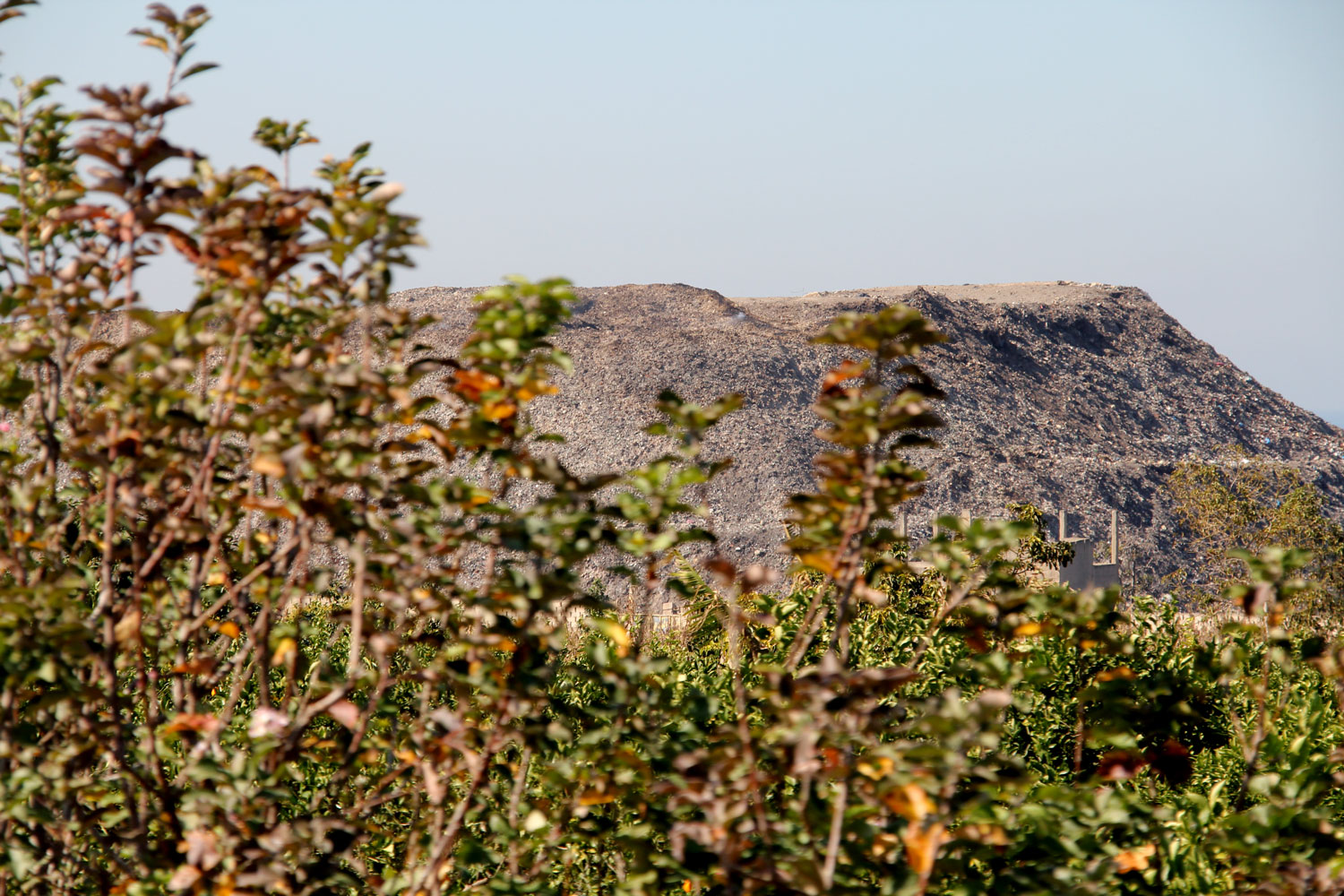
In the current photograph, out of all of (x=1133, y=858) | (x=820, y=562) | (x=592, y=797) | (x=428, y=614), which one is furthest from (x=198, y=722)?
(x=1133, y=858)

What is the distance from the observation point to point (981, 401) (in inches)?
1235

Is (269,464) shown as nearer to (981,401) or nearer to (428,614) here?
(428,614)

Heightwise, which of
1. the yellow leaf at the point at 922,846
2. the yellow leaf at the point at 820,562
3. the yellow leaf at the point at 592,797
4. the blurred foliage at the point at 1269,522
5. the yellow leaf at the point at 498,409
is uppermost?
the yellow leaf at the point at 498,409

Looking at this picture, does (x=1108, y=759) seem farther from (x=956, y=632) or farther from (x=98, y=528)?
(x=98, y=528)

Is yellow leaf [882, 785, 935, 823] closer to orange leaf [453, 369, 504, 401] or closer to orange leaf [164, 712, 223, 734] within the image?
orange leaf [453, 369, 504, 401]

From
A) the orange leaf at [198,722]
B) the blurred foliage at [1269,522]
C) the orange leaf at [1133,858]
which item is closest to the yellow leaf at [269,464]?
the orange leaf at [198,722]

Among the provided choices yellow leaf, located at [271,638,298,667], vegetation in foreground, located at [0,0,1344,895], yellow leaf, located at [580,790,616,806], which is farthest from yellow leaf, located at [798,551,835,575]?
yellow leaf, located at [271,638,298,667]

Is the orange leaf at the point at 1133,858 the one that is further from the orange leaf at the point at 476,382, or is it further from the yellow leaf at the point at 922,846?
the orange leaf at the point at 476,382

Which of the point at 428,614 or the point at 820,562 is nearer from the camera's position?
the point at 820,562

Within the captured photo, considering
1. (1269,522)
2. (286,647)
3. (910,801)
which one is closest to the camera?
(910,801)

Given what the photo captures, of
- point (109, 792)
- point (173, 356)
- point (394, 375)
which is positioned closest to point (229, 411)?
point (173, 356)

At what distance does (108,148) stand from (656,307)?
32.7m

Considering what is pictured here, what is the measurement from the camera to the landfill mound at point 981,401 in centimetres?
2608

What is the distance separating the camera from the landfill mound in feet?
85.6
